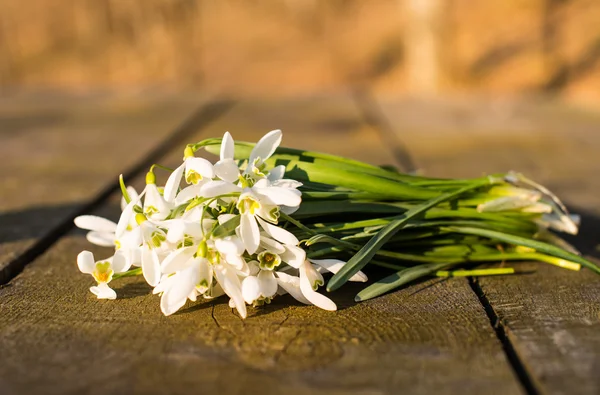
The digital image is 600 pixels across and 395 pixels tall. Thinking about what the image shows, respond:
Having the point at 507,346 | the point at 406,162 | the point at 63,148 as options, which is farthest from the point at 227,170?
the point at 63,148

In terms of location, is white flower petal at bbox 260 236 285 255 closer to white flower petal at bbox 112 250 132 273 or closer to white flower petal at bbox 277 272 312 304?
white flower petal at bbox 277 272 312 304

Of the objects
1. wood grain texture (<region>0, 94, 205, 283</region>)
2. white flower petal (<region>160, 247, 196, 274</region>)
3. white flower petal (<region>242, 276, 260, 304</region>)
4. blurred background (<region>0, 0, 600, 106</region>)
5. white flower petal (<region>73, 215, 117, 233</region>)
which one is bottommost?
blurred background (<region>0, 0, 600, 106</region>)

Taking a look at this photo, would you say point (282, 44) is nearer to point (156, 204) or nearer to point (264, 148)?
point (264, 148)

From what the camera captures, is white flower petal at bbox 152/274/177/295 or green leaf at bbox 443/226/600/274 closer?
white flower petal at bbox 152/274/177/295

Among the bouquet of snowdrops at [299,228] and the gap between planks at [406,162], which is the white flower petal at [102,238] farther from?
the gap between planks at [406,162]

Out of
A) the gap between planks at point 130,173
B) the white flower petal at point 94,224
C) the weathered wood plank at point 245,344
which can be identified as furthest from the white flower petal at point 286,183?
the gap between planks at point 130,173

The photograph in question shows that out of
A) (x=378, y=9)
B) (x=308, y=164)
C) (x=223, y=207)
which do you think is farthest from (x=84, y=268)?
(x=378, y=9)

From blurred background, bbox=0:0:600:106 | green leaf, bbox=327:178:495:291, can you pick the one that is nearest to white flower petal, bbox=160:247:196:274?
green leaf, bbox=327:178:495:291
